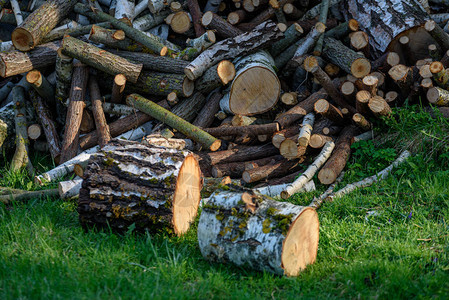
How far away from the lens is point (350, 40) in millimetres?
6648

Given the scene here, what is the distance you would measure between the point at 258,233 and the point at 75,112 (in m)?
3.79

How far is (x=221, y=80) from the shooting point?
595 centimetres

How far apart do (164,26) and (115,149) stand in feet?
12.5

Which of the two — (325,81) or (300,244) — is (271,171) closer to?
(325,81)

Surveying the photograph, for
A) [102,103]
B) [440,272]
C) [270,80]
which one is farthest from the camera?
[102,103]

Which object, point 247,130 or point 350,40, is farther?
point 350,40

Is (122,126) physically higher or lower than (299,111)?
higher

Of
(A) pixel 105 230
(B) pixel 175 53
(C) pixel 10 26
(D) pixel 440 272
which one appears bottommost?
(D) pixel 440 272

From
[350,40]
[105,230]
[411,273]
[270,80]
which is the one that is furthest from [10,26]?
[411,273]

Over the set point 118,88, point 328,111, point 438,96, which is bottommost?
point 438,96

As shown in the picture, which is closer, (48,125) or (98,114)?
(98,114)

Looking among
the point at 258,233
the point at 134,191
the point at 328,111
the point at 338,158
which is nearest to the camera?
the point at 258,233

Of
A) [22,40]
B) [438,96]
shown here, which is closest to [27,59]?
[22,40]

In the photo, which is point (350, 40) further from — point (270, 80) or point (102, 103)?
point (102, 103)
